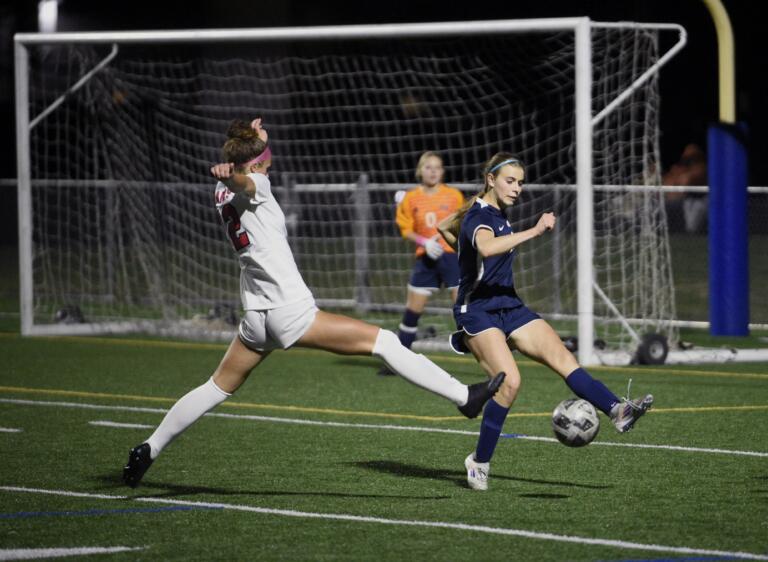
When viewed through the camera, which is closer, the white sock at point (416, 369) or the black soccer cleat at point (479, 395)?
the black soccer cleat at point (479, 395)

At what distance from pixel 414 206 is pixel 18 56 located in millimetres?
6217

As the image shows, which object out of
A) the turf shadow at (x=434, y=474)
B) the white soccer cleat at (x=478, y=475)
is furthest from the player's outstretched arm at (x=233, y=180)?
the turf shadow at (x=434, y=474)

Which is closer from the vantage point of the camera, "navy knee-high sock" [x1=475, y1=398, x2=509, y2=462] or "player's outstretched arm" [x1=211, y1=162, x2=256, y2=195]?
"player's outstretched arm" [x1=211, y1=162, x2=256, y2=195]

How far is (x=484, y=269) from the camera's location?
8273 millimetres

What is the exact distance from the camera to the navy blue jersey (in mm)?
8219

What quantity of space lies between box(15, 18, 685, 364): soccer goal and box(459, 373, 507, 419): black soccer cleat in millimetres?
6171

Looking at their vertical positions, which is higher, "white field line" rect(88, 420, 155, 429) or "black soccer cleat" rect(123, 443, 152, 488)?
"black soccer cleat" rect(123, 443, 152, 488)

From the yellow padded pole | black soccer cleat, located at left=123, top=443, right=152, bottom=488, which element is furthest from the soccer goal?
black soccer cleat, located at left=123, top=443, right=152, bottom=488

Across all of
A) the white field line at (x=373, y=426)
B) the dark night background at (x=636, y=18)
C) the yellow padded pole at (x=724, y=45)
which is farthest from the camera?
the dark night background at (x=636, y=18)

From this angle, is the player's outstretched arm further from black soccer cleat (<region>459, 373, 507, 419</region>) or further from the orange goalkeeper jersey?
the orange goalkeeper jersey

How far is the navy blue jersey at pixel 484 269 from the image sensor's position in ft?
27.0

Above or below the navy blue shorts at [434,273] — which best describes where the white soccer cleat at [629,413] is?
below

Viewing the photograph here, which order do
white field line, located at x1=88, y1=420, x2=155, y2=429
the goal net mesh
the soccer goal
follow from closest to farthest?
1. white field line, located at x1=88, y1=420, x2=155, y2=429
2. the soccer goal
3. the goal net mesh

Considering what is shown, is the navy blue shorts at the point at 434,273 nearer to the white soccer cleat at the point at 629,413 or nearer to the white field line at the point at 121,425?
the white field line at the point at 121,425
